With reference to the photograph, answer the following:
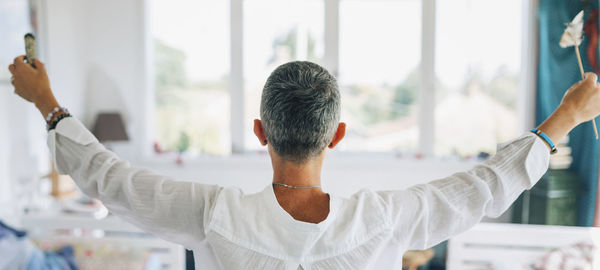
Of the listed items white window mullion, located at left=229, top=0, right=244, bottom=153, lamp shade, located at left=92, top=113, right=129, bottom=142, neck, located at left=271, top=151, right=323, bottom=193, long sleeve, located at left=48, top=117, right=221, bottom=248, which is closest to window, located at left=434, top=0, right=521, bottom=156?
white window mullion, located at left=229, top=0, right=244, bottom=153

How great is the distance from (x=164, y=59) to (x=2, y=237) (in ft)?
6.41

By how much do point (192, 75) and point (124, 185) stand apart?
2919mm

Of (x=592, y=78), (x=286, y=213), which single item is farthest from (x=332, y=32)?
(x=286, y=213)

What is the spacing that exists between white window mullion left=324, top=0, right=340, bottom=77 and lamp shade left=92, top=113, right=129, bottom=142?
63.1 inches

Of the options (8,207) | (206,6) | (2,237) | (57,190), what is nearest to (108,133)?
(57,190)

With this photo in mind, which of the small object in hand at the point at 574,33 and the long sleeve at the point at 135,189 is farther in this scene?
the small object in hand at the point at 574,33

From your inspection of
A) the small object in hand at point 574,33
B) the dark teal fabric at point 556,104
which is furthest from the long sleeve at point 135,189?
the dark teal fabric at point 556,104

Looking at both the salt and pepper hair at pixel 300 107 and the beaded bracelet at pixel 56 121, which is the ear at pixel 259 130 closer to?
the salt and pepper hair at pixel 300 107

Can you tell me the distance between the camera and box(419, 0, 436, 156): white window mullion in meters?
3.22

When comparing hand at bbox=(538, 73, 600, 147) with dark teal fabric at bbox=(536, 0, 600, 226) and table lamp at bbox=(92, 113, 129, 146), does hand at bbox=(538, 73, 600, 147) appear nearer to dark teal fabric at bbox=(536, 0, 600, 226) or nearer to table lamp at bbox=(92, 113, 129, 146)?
dark teal fabric at bbox=(536, 0, 600, 226)

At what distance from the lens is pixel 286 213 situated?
2.17ft

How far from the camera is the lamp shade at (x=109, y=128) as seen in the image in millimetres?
3158

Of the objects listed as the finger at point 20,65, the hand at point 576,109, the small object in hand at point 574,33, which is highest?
the small object in hand at point 574,33

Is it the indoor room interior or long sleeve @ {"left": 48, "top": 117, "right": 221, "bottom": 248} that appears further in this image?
the indoor room interior
